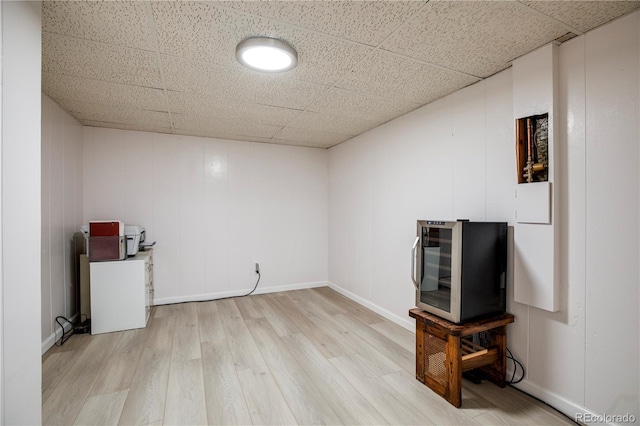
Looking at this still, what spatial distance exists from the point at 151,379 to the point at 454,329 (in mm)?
2226

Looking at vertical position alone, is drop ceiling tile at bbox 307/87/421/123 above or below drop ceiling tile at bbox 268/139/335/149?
below

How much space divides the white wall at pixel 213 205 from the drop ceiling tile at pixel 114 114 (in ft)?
1.44

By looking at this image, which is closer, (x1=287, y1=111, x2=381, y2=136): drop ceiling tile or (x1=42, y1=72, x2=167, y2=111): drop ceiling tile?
(x1=42, y1=72, x2=167, y2=111): drop ceiling tile

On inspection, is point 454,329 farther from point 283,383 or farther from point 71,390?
point 71,390

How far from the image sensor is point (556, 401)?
6.21 ft

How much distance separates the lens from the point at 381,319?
11.4ft

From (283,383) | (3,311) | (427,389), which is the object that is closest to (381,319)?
(427,389)

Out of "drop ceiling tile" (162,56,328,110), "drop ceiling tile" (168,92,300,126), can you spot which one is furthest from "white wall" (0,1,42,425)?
"drop ceiling tile" (168,92,300,126)

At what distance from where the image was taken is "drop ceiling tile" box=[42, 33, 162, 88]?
1860mm

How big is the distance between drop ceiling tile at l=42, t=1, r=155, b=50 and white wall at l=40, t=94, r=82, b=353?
1.38 meters

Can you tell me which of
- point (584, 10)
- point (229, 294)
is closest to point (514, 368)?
point (584, 10)

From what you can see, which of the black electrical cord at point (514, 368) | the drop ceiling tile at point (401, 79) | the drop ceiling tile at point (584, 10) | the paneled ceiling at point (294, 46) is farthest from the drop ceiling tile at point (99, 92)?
the black electrical cord at point (514, 368)

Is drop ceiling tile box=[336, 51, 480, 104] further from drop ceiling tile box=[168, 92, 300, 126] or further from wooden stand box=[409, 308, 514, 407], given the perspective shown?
wooden stand box=[409, 308, 514, 407]

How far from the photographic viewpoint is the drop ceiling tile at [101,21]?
1511 millimetres
